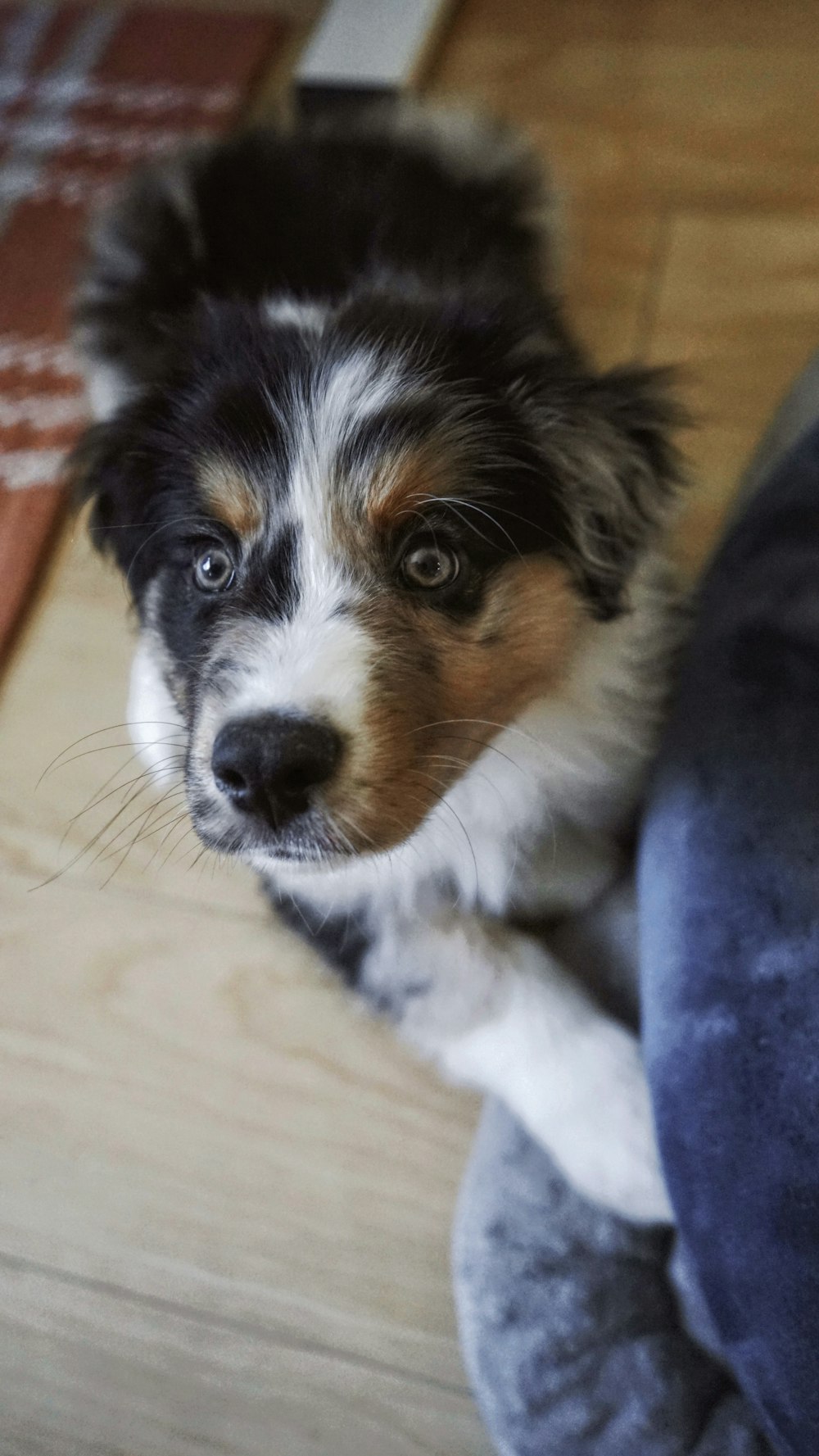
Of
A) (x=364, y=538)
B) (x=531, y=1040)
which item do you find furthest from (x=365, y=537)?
(x=531, y=1040)

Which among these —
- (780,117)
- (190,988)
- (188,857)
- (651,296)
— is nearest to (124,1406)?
(190,988)

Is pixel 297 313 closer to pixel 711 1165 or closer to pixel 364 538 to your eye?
pixel 364 538

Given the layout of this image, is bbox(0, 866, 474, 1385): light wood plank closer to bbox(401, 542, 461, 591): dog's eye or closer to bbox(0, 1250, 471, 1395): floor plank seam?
bbox(0, 1250, 471, 1395): floor plank seam

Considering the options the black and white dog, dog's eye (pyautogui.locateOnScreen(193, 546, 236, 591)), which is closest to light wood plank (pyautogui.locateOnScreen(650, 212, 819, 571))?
the black and white dog

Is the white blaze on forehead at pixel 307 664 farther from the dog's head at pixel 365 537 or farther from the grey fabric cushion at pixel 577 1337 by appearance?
the grey fabric cushion at pixel 577 1337

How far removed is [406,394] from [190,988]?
3.38 feet

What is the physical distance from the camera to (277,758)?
108 centimetres

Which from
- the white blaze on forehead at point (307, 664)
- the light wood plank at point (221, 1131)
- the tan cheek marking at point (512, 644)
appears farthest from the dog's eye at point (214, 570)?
the light wood plank at point (221, 1131)

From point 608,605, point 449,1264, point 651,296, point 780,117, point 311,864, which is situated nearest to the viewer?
point 311,864

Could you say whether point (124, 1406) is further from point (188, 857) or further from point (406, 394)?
point (406, 394)

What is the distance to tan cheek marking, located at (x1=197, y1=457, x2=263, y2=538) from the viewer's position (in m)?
1.27

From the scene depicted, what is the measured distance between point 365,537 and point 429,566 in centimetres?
9

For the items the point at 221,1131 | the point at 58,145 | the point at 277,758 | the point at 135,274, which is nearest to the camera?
the point at 277,758

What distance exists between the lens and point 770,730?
142cm
